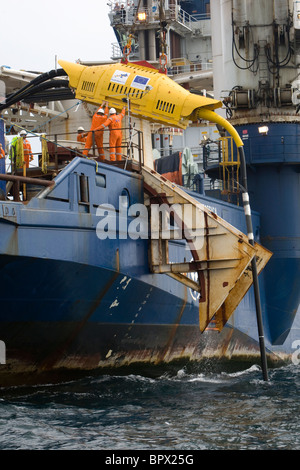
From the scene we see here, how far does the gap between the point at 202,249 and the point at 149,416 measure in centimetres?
460

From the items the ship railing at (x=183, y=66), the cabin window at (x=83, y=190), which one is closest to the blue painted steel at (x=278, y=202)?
the cabin window at (x=83, y=190)

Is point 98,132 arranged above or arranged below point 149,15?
below

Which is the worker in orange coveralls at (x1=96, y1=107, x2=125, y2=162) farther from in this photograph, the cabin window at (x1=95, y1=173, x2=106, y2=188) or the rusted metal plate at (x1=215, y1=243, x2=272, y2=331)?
the rusted metal plate at (x1=215, y1=243, x2=272, y2=331)

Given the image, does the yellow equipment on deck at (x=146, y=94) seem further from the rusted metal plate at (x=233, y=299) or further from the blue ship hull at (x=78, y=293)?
the rusted metal plate at (x=233, y=299)

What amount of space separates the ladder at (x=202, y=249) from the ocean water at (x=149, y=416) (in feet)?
6.17

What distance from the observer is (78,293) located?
14414 mm

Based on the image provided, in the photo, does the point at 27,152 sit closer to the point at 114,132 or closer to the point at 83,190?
the point at 114,132

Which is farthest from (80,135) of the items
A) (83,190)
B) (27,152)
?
(83,190)

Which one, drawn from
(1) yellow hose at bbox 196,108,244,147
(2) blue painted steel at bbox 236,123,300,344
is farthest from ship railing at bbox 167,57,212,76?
(1) yellow hose at bbox 196,108,244,147

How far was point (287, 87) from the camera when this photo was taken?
925 inches

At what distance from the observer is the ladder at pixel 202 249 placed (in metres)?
16.2

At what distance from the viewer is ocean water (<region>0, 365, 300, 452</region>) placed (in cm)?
1079
